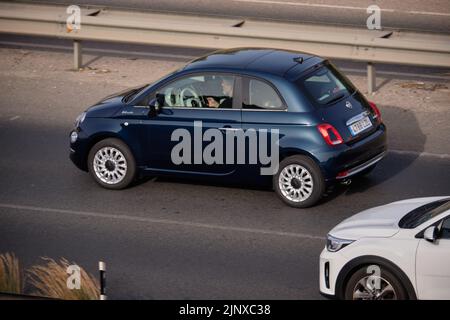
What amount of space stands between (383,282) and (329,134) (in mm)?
3251

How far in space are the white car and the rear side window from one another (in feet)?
9.88

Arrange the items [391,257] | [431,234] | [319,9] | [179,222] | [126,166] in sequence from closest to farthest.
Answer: [431,234] < [391,257] < [179,222] < [126,166] < [319,9]

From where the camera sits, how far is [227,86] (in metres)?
13.3

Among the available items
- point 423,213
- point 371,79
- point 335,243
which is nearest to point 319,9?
point 371,79

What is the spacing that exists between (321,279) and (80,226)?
3605 mm

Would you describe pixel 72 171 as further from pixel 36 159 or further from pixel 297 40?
pixel 297 40

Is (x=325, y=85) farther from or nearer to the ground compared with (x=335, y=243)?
farther from the ground

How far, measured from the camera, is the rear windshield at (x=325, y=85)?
13.1m

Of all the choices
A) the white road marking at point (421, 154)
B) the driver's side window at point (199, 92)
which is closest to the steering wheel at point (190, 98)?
the driver's side window at point (199, 92)
